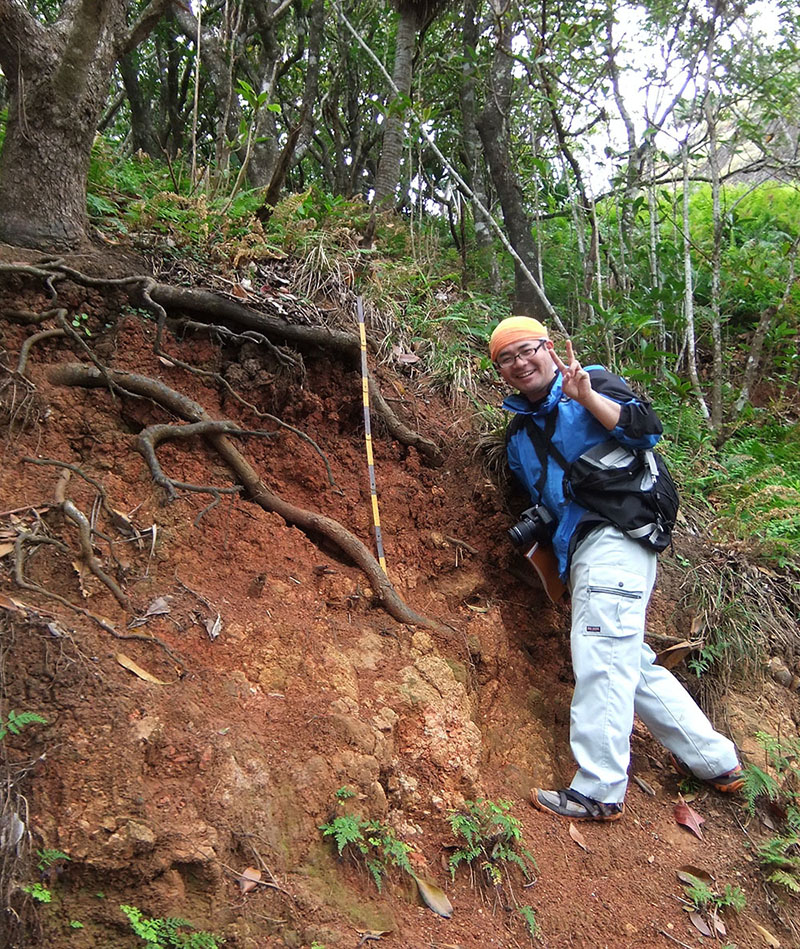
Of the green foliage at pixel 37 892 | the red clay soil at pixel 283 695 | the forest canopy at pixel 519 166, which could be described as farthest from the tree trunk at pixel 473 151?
the green foliage at pixel 37 892

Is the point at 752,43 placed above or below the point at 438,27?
below

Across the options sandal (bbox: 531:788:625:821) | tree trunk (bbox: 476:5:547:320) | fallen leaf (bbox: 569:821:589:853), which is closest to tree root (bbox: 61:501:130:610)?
sandal (bbox: 531:788:625:821)

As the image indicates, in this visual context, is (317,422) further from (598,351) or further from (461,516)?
(598,351)

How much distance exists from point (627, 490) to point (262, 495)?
1.88 metres

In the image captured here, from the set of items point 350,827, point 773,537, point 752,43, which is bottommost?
point 350,827

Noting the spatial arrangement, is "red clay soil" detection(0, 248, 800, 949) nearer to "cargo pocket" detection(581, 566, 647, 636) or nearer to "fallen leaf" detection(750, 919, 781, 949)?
"fallen leaf" detection(750, 919, 781, 949)

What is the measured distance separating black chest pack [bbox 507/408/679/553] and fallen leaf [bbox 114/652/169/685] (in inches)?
85.1

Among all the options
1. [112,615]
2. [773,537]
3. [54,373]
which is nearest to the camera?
[112,615]

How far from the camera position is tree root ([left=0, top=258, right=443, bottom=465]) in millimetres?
3484

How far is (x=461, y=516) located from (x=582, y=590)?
1.02 m

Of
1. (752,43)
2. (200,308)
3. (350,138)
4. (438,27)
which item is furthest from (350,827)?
(350,138)

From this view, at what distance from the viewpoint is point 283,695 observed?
2.83 meters

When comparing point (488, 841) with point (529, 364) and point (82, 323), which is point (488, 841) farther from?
point (82, 323)

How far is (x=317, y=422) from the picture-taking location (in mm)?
4125
